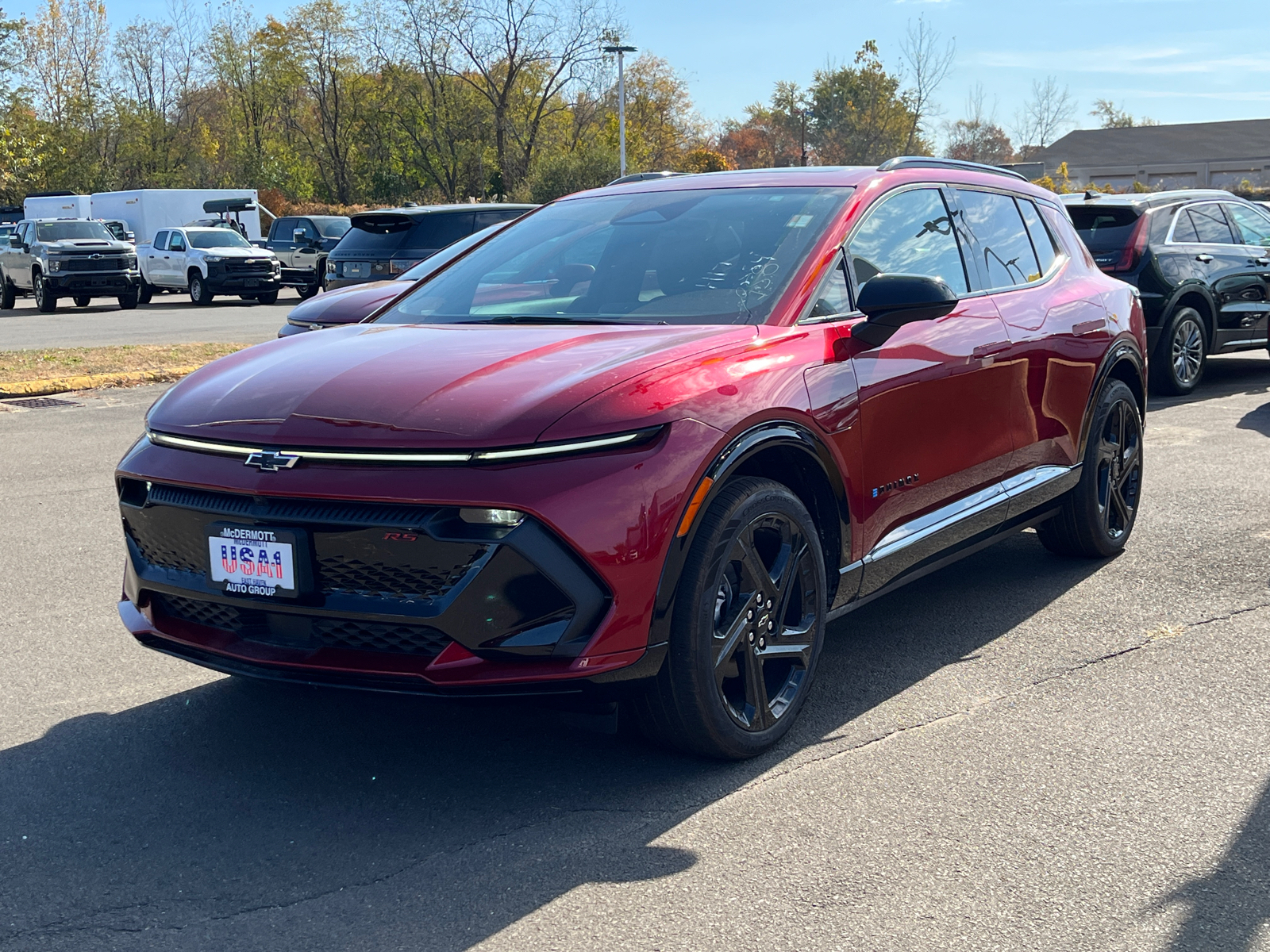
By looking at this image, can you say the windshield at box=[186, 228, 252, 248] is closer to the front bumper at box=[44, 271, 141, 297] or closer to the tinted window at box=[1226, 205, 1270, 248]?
the front bumper at box=[44, 271, 141, 297]

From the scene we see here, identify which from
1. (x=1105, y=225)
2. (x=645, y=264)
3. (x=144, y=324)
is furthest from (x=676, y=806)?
(x=144, y=324)

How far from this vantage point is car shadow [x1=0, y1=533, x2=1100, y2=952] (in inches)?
113

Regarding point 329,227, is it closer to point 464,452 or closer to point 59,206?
point 59,206

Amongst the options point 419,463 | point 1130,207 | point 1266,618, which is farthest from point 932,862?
point 1130,207

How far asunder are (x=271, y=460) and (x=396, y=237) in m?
11.3

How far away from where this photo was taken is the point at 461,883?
300cm

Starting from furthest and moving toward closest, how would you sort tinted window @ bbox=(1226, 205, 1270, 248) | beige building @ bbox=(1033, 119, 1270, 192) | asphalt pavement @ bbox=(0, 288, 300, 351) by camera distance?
1. beige building @ bbox=(1033, 119, 1270, 192)
2. asphalt pavement @ bbox=(0, 288, 300, 351)
3. tinted window @ bbox=(1226, 205, 1270, 248)

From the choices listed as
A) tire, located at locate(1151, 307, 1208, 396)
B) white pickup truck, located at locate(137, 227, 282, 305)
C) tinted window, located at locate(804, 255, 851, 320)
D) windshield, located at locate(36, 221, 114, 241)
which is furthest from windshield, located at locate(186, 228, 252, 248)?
tinted window, located at locate(804, 255, 851, 320)

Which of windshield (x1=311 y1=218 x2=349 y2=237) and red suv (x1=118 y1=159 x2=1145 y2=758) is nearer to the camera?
red suv (x1=118 y1=159 x2=1145 y2=758)

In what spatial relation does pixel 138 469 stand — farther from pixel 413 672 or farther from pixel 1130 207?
pixel 1130 207

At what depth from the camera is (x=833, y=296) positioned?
165 inches

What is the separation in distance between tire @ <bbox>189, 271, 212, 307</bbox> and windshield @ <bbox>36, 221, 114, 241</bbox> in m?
1.85

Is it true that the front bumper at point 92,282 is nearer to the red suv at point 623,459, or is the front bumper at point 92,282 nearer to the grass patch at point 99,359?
the grass patch at point 99,359

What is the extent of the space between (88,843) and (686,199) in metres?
2.90
